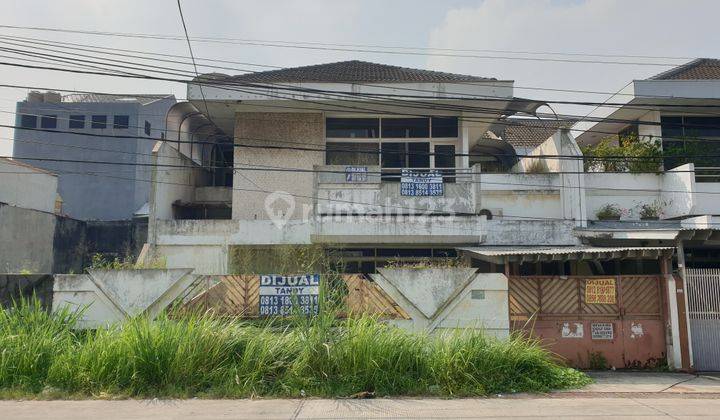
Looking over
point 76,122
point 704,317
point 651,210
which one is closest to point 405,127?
point 651,210

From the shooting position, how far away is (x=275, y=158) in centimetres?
1573

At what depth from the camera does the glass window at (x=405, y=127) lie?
1653cm

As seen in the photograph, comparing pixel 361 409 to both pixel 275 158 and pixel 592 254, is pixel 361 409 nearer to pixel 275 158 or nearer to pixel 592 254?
pixel 592 254

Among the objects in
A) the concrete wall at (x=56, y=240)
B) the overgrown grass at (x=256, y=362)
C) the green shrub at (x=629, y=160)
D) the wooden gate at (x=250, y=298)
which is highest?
the green shrub at (x=629, y=160)

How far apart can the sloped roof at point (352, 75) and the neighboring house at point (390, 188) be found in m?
0.15

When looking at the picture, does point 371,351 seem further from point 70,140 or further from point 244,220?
point 70,140

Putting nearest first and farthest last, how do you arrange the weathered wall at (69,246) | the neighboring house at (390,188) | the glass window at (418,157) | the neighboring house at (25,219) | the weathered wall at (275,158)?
the neighboring house at (390,188) < the weathered wall at (275,158) < the glass window at (418,157) < the neighboring house at (25,219) < the weathered wall at (69,246)

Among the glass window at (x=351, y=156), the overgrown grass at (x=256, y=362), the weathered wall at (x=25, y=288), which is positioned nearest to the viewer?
the overgrown grass at (x=256, y=362)

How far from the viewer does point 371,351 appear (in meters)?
7.93

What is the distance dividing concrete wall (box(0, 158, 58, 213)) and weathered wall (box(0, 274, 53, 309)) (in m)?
10.1

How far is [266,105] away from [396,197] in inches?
181

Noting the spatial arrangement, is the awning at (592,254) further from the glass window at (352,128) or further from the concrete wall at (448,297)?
the glass window at (352,128)

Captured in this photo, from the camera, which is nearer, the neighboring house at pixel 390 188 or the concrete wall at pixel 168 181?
the neighboring house at pixel 390 188

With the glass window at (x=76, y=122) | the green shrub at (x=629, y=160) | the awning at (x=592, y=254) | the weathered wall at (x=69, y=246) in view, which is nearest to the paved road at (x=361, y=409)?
the awning at (x=592, y=254)
